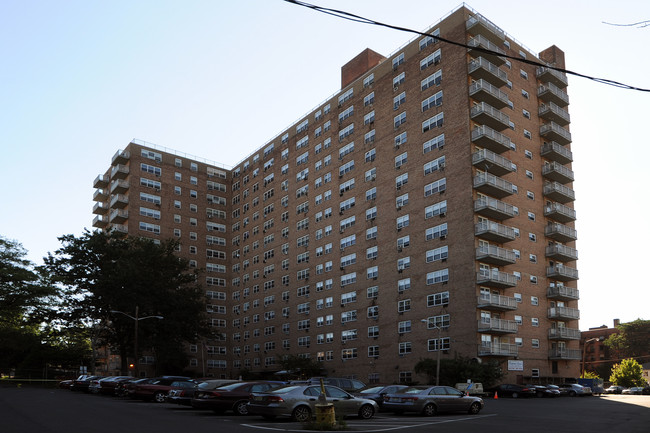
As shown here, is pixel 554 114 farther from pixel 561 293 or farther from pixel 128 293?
pixel 128 293

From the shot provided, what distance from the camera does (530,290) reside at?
212ft

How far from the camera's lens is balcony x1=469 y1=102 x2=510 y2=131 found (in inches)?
2453

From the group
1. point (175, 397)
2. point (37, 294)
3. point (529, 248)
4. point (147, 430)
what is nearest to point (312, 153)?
point (529, 248)

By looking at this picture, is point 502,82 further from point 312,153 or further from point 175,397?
point 175,397

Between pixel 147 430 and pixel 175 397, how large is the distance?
13.7 metres

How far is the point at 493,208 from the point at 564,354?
19.3 metres

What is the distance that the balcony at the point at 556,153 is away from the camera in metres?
70.4

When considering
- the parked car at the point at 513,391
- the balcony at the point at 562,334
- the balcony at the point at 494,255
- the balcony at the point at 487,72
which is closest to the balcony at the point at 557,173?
the balcony at the point at 487,72

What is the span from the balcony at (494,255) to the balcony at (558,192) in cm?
1222

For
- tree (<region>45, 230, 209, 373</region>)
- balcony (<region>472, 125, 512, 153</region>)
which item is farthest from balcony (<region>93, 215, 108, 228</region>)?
balcony (<region>472, 125, 512, 153</region>)

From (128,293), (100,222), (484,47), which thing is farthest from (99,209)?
(484,47)

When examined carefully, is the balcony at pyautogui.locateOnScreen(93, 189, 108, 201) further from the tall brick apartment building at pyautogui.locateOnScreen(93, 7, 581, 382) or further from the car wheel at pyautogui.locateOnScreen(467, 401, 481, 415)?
the car wheel at pyautogui.locateOnScreen(467, 401, 481, 415)

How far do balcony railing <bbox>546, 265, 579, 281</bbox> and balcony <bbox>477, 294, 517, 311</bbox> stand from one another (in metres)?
10.00

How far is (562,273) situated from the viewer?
221 ft
